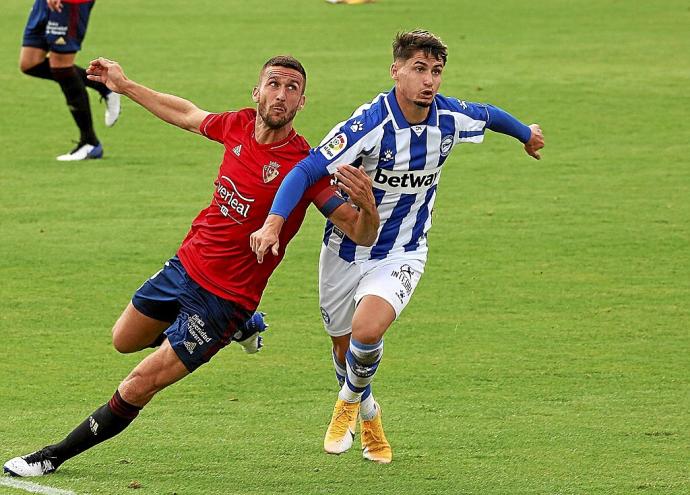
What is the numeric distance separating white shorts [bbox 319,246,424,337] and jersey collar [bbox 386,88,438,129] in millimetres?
658

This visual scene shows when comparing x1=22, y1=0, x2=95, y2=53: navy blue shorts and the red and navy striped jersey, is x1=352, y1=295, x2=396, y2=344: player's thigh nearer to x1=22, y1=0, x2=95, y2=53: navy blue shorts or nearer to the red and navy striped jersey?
the red and navy striped jersey

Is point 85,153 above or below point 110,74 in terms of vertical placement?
below

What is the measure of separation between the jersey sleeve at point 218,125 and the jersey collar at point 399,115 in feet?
2.43

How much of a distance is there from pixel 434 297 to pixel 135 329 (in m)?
3.42

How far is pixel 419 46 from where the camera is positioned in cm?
636

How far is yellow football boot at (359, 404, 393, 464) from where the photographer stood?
21.5 feet

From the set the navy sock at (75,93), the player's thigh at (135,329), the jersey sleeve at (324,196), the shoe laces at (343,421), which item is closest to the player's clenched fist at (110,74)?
the player's thigh at (135,329)

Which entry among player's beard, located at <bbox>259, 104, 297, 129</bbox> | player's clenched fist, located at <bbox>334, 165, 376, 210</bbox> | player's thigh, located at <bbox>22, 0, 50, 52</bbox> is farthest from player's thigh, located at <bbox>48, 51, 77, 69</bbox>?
player's clenched fist, located at <bbox>334, 165, 376, 210</bbox>

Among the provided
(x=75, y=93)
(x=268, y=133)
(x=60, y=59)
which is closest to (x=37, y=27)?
(x=60, y=59)

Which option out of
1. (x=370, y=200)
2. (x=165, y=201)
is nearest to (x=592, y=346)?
(x=370, y=200)

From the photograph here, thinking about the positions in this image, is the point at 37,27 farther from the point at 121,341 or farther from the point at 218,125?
the point at 121,341

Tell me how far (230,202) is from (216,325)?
568mm

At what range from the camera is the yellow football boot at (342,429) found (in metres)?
6.56

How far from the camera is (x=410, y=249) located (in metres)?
6.64
